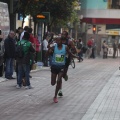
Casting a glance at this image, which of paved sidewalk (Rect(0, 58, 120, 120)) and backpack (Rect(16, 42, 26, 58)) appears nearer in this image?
paved sidewalk (Rect(0, 58, 120, 120))

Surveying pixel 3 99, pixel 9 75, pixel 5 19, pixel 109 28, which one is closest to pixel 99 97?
pixel 3 99

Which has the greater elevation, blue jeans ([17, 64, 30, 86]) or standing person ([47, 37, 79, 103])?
standing person ([47, 37, 79, 103])

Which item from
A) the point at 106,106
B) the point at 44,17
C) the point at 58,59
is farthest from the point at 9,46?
the point at 44,17

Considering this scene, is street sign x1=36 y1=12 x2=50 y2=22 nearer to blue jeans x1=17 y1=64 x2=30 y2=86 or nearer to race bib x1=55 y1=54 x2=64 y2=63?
blue jeans x1=17 y1=64 x2=30 y2=86

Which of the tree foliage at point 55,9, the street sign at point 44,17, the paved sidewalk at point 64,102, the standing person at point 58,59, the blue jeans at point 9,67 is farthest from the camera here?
the tree foliage at point 55,9

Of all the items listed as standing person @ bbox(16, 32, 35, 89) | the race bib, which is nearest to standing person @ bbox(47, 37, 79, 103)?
the race bib

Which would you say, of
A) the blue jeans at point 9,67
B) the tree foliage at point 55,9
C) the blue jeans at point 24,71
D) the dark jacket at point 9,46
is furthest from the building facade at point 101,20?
the blue jeans at point 24,71

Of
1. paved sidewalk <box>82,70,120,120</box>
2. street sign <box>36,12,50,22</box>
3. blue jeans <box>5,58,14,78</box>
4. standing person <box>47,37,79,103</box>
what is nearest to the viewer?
paved sidewalk <box>82,70,120,120</box>

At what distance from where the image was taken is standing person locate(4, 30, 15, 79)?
17.2 m

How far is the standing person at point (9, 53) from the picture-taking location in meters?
17.2

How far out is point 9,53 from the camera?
17.4 m

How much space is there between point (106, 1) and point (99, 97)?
40627 mm

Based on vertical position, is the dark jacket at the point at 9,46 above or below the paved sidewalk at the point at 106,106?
A: above

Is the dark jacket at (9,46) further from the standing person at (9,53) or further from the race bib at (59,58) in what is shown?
the race bib at (59,58)
